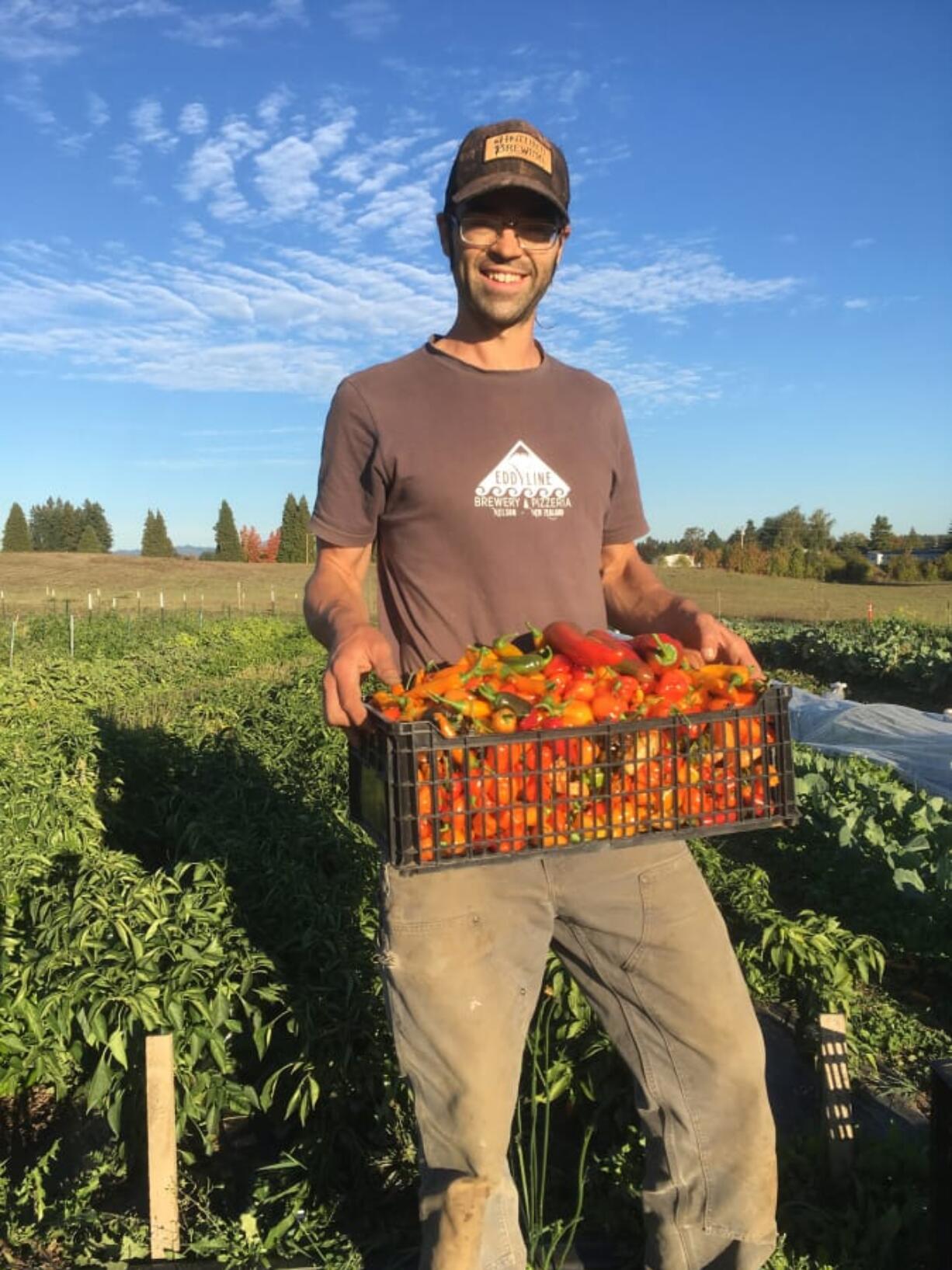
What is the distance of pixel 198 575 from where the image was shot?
4872cm

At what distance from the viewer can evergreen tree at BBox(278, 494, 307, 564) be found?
7644 centimetres

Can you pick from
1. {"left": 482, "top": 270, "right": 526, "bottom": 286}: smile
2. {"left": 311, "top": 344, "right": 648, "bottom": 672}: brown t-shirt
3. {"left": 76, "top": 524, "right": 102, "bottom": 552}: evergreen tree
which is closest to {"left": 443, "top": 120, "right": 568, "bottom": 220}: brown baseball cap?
{"left": 482, "top": 270, "right": 526, "bottom": 286}: smile

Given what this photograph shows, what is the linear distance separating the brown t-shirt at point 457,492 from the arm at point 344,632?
6 centimetres

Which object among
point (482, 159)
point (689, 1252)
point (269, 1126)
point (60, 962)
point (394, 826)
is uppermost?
point (482, 159)

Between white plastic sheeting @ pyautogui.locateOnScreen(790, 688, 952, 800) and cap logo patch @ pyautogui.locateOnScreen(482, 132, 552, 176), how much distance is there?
553 cm

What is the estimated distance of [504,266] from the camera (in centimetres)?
217

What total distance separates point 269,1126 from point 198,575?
4722cm

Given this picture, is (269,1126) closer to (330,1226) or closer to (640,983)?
(330,1226)

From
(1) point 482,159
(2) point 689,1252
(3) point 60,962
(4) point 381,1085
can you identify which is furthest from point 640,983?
(3) point 60,962

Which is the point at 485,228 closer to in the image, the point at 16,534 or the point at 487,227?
the point at 487,227

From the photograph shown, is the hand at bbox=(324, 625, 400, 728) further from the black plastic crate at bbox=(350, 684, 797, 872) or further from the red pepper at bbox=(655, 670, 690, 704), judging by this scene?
the red pepper at bbox=(655, 670, 690, 704)

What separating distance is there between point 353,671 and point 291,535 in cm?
7843

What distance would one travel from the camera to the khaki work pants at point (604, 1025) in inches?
77.5

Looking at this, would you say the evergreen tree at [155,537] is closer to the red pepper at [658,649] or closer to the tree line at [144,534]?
the tree line at [144,534]
